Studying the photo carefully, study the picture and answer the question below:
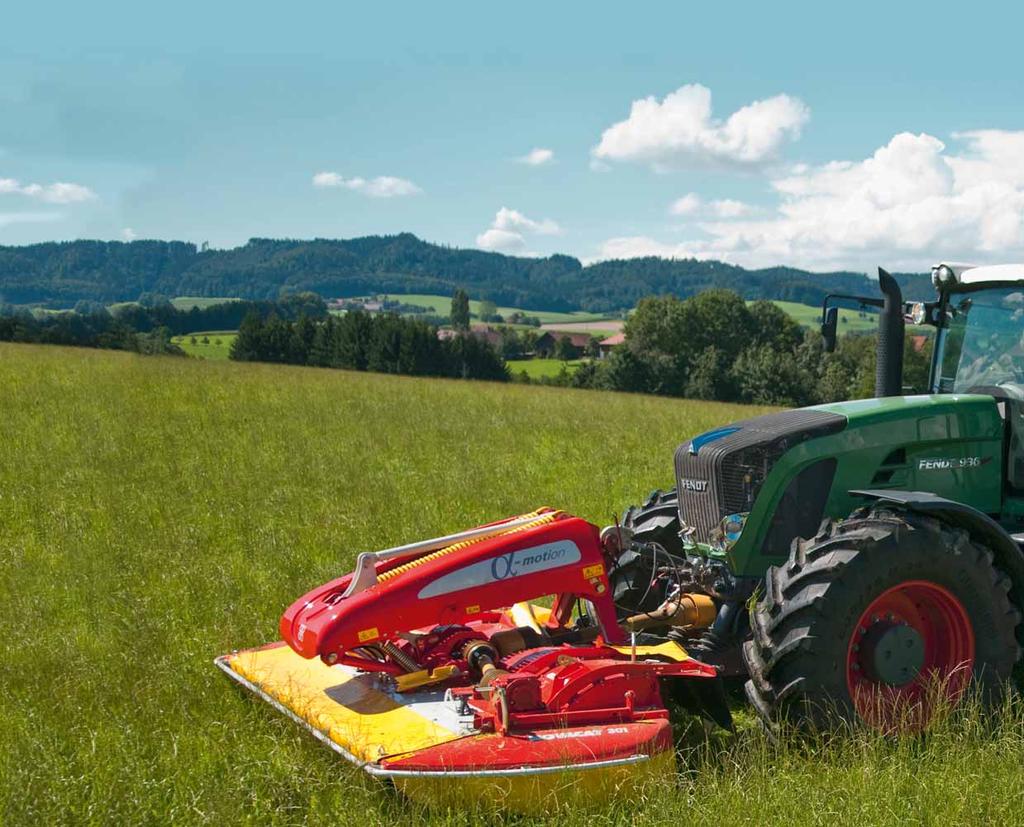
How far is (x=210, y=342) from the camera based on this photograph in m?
48.9

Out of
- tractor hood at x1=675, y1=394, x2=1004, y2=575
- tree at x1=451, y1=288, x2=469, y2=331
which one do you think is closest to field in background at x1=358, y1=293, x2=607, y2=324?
tree at x1=451, y1=288, x2=469, y2=331

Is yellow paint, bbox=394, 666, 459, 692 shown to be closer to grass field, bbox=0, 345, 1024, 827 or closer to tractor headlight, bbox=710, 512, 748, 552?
grass field, bbox=0, 345, 1024, 827

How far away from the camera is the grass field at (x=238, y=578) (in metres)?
4.33

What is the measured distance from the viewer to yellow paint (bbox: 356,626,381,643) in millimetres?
4895

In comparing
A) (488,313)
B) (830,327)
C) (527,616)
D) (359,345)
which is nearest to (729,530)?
(527,616)

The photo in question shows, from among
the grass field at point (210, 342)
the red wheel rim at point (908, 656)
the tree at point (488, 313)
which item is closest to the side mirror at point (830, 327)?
the red wheel rim at point (908, 656)

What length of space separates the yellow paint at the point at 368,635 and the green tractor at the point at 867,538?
1.43 m

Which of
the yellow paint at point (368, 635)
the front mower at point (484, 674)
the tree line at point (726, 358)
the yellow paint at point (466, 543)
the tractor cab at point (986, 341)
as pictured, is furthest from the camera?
the tree line at point (726, 358)

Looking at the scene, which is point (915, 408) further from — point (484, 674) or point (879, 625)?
point (484, 674)

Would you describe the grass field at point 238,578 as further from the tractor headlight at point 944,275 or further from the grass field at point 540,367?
the grass field at point 540,367

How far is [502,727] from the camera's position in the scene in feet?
14.6

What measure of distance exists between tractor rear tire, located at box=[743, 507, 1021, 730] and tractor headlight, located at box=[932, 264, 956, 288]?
222 centimetres

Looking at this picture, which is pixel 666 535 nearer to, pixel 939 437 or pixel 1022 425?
pixel 939 437

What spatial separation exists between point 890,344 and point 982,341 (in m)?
0.60
